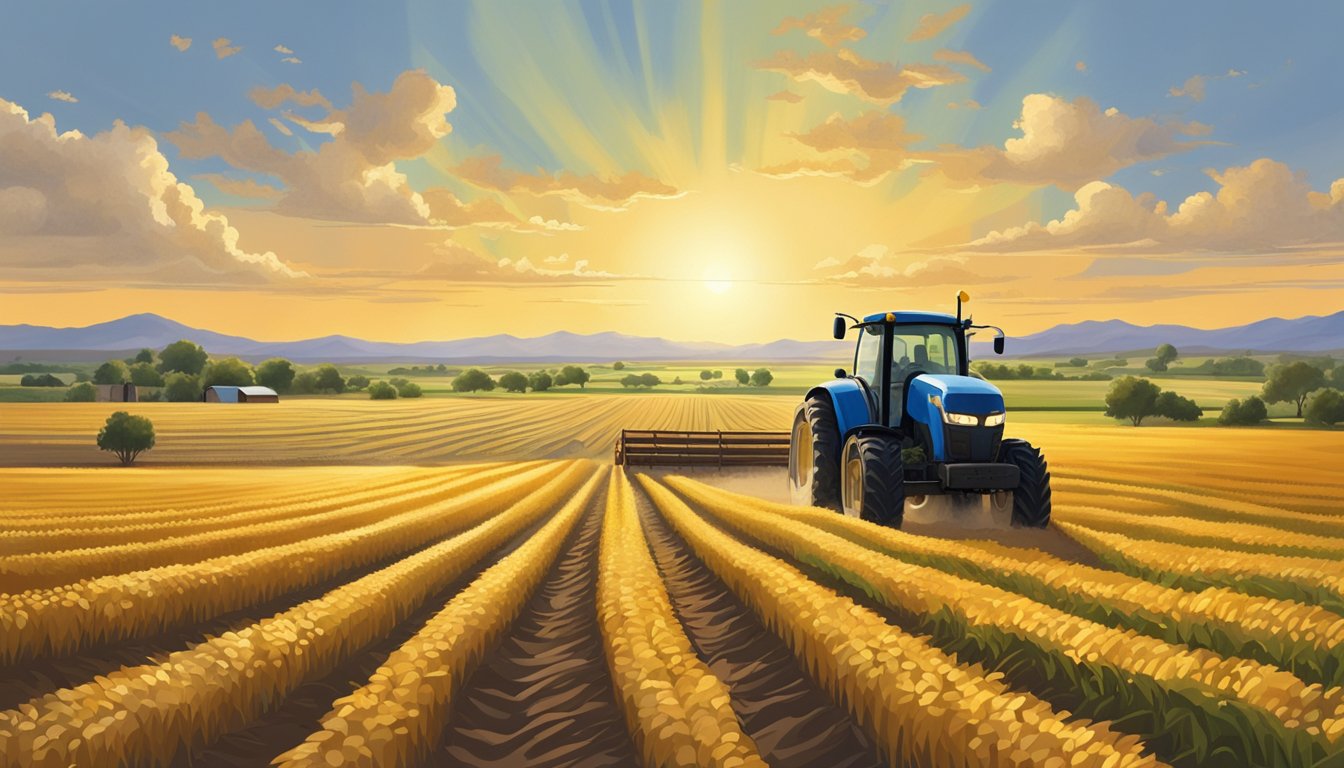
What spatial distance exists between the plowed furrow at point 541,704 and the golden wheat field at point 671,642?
27mm

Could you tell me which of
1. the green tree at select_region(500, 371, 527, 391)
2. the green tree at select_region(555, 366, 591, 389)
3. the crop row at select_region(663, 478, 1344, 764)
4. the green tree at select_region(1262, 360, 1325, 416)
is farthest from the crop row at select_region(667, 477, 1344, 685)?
the green tree at select_region(555, 366, 591, 389)

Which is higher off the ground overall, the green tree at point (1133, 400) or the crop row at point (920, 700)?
the crop row at point (920, 700)

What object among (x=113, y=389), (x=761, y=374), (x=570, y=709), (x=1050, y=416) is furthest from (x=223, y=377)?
(x=570, y=709)

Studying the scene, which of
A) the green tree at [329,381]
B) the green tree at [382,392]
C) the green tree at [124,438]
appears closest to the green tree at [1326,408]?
the green tree at [124,438]

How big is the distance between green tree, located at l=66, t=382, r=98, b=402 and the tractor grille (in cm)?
9412

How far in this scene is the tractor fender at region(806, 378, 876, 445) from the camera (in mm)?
14344

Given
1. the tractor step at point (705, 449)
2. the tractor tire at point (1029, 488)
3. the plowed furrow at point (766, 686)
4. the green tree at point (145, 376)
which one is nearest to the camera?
the plowed furrow at point (766, 686)

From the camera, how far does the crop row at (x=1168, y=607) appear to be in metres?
5.96

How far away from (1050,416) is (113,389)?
8930 centimetres

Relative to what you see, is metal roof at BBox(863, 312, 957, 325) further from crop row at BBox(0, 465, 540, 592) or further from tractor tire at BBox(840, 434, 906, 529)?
crop row at BBox(0, 465, 540, 592)

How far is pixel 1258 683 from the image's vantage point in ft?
15.3

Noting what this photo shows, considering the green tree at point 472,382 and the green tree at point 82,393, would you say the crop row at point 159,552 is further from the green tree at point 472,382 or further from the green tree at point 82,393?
the green tree at point 472,382

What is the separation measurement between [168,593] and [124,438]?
52.3 m

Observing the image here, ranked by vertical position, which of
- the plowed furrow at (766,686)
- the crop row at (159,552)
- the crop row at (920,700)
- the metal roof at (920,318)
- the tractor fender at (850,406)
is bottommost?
the plowed furrow at (766,686)
